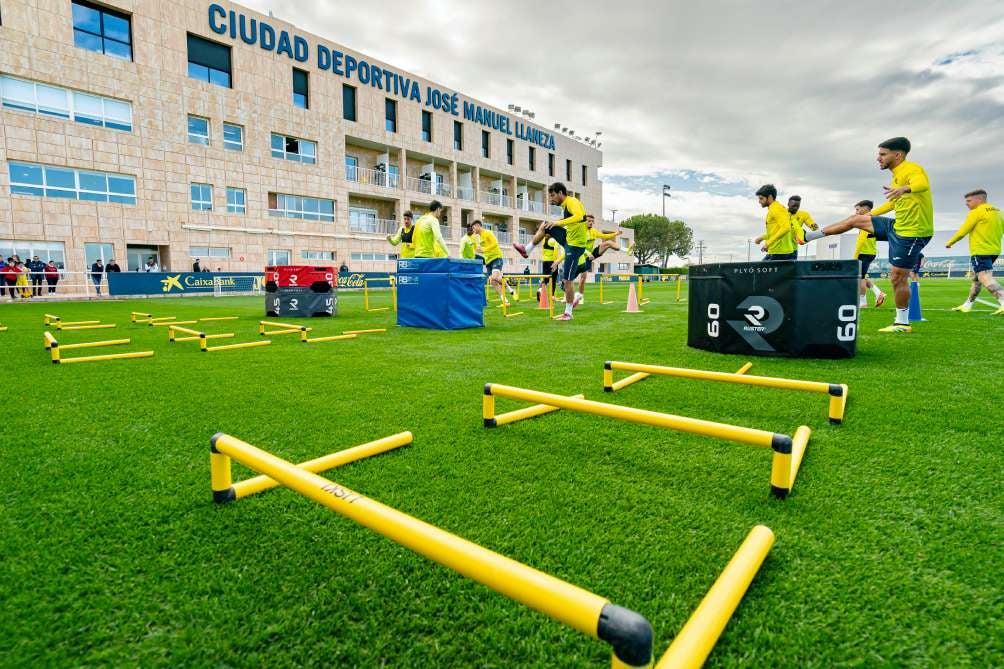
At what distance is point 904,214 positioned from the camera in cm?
688

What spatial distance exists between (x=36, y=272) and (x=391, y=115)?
23790mm

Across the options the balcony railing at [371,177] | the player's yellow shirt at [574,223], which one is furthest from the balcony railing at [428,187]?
the player's yellow shirt at [574,223]

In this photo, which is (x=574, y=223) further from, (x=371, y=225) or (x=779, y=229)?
(x=371, y=225)

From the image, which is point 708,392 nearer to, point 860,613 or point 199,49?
point 860,613

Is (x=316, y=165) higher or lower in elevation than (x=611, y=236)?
higher

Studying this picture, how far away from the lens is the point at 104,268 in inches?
955

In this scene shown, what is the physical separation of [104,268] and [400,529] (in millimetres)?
30243

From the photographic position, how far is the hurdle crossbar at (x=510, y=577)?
84cm

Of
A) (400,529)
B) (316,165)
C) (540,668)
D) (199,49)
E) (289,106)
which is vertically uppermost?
(199,49)

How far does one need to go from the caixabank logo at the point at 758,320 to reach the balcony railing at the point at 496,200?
39936mm

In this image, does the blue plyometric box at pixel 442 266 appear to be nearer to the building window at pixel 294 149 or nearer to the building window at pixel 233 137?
the building window at pixel 233 137

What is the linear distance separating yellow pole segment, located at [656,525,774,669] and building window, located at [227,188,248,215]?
32.3 meters

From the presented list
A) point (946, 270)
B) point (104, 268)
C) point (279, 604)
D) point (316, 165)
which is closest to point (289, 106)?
point (316, 165)

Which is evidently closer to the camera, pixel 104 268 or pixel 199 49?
pixel 104 268
